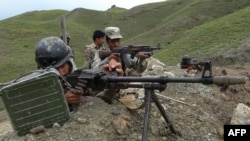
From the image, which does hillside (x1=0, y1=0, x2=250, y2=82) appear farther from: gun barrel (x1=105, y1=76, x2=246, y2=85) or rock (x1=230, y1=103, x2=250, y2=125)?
gun barrel (x1=105, y1=76, x2=246, y2=85)

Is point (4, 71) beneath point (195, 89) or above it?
beneath

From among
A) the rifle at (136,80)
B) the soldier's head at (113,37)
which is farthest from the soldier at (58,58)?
the soldier's head at (113,37)

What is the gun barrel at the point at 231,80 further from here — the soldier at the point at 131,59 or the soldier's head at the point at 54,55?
the soldier at the point at 131,59

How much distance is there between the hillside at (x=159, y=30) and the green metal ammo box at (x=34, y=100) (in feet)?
57.0

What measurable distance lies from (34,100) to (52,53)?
755 mm

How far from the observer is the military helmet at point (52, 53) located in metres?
6.50

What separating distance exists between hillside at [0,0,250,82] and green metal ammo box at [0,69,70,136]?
17.4 meters

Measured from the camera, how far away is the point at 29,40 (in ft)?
132

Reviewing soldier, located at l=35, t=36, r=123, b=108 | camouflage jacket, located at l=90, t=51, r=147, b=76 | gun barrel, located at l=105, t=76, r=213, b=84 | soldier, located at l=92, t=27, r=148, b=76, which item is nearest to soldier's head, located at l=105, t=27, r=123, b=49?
soldier, located at l=92, t=27, r=148, b=76

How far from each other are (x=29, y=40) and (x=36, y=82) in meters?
35.0

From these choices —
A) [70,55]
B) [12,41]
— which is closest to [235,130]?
[70,55]

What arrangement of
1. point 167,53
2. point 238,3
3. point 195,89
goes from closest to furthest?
point 195,89 < point 167,53 < point 238,3

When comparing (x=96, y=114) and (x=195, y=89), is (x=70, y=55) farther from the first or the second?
(x=195, y=89)

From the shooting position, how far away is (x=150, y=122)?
713cm
